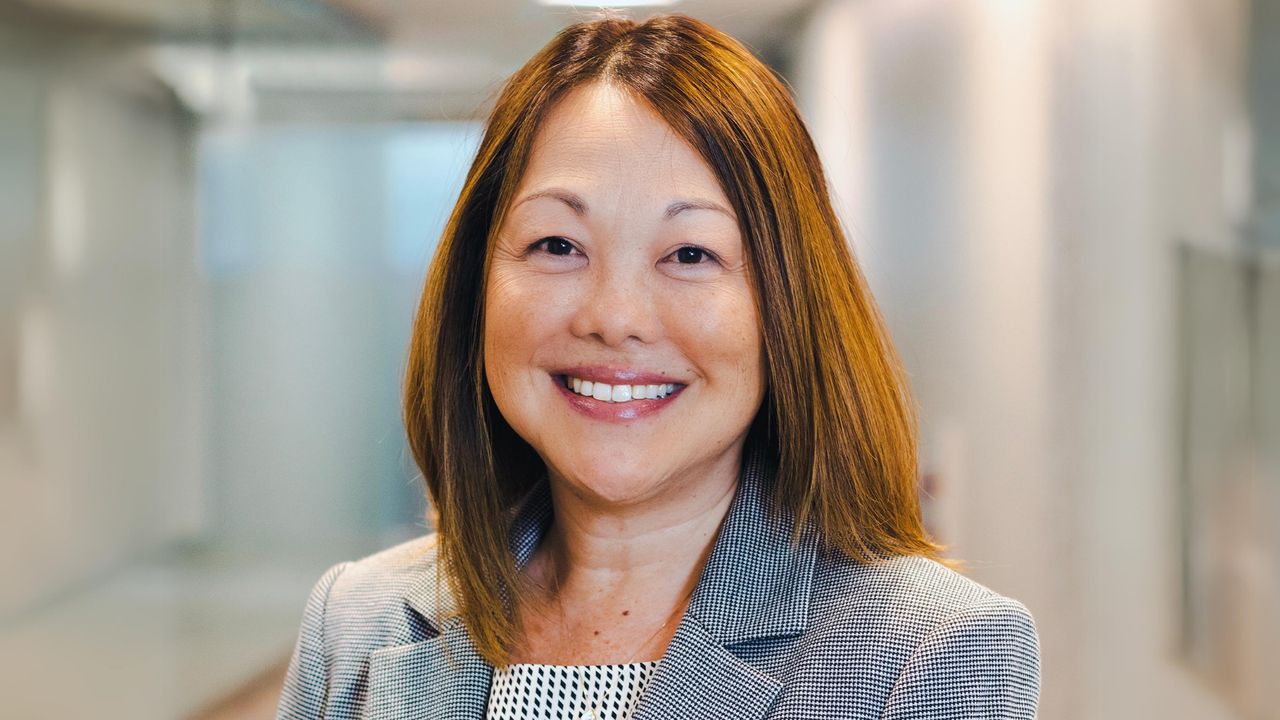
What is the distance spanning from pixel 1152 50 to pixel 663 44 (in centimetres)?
162

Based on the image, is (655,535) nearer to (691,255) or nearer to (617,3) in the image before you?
(691,255)

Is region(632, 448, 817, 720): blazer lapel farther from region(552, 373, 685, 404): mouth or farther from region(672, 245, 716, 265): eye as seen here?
region(672, 245, 716, 265): eye

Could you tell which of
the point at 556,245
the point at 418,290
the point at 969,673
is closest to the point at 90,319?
the point at 418,290

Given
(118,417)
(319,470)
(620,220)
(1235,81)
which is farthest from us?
(319,470)

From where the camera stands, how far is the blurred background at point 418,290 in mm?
2582

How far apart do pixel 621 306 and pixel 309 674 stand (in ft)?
2.26

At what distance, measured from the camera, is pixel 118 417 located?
109 inches

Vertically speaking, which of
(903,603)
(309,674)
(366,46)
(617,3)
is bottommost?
(309,674)

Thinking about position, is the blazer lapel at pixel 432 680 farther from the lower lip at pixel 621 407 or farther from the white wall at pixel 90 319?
the white wall at pixel 90 319

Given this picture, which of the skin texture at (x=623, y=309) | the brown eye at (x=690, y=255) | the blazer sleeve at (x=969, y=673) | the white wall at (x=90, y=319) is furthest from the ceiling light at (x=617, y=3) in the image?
the blazer sleeve at (x=969, y=673)

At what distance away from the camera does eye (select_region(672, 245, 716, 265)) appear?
1.29 meters

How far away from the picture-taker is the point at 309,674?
5.19 ft

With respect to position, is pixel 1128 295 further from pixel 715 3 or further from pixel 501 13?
pixel 501 13

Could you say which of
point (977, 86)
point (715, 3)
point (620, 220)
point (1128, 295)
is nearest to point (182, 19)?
point (715, 3)
